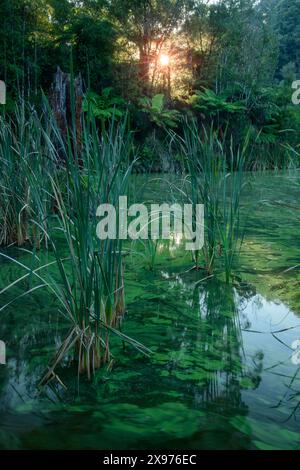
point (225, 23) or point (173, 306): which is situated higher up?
point (225, 23)

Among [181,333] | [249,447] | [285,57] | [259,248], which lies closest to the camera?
[249,447]

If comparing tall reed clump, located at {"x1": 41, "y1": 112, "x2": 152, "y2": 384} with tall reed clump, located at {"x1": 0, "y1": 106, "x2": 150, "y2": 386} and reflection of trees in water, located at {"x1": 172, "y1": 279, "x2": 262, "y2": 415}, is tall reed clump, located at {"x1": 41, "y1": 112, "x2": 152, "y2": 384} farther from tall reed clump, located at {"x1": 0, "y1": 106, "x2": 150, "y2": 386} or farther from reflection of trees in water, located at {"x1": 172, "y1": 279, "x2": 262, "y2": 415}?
reflection of trees in water, located at {"x1": 172, "y1": 279, "x2": 262, "y2": 415}

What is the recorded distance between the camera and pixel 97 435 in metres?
0.76

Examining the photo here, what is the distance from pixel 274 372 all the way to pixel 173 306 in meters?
0.52

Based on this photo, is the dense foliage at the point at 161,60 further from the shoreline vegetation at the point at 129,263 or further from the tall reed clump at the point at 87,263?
the tall reed clump at the point at 87,263

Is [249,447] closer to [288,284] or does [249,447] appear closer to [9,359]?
[9,359]

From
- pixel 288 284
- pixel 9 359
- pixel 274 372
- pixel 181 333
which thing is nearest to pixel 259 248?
pixel 288 284

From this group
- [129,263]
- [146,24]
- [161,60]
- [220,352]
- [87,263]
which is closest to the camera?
[87,263]

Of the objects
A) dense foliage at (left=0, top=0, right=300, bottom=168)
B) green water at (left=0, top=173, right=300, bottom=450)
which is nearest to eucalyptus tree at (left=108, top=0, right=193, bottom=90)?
dense foliage at (left=0, top=0, right=300, bottom=168)

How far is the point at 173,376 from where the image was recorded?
1.00m

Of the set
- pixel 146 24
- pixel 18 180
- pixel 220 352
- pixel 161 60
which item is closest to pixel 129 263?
pixel 18 180

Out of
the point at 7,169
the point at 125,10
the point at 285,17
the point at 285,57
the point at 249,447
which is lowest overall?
the point at 249,447

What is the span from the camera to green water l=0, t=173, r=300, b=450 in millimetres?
773

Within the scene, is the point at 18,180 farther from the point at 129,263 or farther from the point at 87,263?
the point at 87,263
